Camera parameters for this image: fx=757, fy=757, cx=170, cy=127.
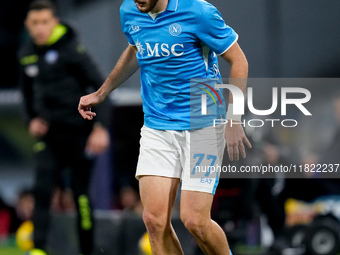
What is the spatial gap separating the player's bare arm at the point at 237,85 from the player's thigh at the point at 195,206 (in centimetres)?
34

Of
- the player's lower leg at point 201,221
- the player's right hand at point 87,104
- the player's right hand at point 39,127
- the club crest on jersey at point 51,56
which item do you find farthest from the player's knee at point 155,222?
the club crest on jersey at point 51,56

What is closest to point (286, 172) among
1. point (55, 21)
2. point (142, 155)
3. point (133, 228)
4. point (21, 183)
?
point (133, 228)

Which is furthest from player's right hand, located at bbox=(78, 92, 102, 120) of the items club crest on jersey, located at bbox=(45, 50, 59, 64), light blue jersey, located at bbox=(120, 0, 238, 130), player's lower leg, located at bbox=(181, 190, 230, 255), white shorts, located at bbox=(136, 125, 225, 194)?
club crest on jersey, located at bbox=(45, 50, 59, 64)

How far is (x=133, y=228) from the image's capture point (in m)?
7.87

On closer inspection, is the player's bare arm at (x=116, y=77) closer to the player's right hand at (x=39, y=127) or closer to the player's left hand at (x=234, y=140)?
the player's left hand at (x=234, y=140)

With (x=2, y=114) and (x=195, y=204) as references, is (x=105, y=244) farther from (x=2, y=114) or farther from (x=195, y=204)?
(x=2, y=114)

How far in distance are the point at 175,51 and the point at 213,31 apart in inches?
10.8

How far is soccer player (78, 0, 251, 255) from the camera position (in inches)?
186

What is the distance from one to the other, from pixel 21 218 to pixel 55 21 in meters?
4.88

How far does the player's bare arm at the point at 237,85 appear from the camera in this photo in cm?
461

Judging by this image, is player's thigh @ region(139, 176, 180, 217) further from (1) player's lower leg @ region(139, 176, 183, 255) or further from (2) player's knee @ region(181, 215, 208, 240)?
(2) player's knee @ region(181, 215, 208, 240)

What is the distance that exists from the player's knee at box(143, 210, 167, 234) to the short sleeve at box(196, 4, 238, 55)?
111 cm

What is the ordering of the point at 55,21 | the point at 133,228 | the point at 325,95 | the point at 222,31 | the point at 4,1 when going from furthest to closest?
the point at 4,1 < the point at 325,95 < the point at 133,228 < the point at 55,21 < the point at 222,31

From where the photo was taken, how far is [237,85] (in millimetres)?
4695
